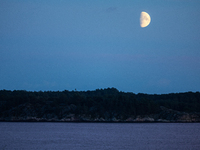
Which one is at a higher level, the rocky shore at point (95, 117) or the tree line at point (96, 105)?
the tree line at point (96, 105)

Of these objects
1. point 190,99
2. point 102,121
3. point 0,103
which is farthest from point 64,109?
point 190,99

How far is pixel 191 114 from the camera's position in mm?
A: 143750

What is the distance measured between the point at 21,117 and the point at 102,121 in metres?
38.9
